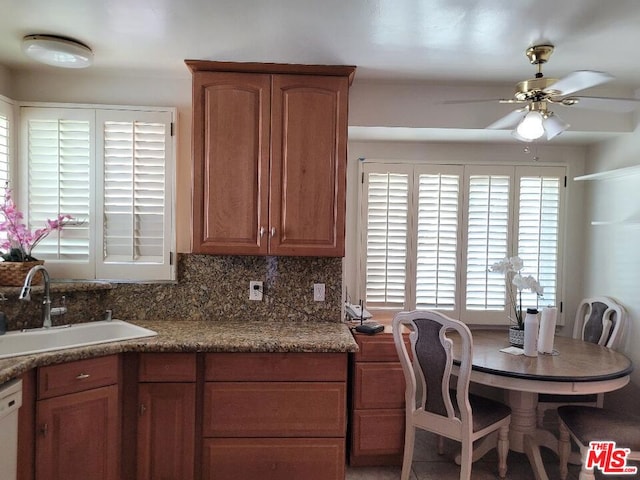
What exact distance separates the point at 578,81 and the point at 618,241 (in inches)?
62.0

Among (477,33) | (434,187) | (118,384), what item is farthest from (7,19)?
(434,187)

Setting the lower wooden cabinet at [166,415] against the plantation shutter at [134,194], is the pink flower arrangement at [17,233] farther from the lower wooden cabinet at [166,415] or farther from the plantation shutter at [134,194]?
the lower wooden cabinet at [166,415]

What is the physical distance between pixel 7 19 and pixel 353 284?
2494 millimetres

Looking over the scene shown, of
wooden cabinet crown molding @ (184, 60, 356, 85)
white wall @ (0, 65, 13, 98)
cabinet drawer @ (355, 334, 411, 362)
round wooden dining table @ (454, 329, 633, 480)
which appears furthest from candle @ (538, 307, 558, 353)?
white wall @ (0, 65, 13, 98)

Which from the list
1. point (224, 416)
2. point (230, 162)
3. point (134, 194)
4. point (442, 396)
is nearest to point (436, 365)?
point (442, 396)

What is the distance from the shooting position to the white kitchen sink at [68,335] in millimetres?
2150

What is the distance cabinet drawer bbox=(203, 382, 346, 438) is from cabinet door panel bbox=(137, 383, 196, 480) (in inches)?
3.7

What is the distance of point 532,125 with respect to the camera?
2.04 metres

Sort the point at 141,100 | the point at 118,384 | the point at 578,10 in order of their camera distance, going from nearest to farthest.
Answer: the point at 578,10 → the point at 118,384 → the point at 141,100

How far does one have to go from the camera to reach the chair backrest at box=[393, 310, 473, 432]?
218cm

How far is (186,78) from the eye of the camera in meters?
2.62

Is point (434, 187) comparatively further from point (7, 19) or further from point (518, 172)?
point (7, 19)

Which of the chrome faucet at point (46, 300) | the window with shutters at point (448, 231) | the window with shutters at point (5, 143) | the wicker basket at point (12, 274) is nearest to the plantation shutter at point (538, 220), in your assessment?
the window with shutters at point (448, 231)

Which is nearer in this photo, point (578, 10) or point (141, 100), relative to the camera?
point (578, 10)
